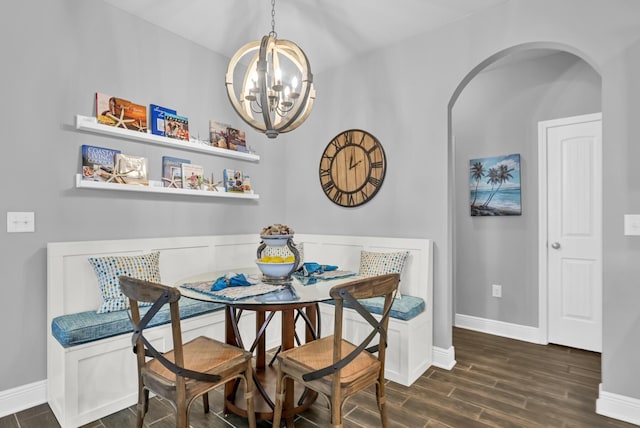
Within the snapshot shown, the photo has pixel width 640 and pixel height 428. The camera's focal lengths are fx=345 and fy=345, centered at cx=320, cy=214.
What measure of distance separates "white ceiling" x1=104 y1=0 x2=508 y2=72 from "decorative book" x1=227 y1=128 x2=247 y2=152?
30.8 inches

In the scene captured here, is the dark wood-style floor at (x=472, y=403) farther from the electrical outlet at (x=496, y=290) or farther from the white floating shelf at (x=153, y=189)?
the white floating shelf at (x=153, y=189)

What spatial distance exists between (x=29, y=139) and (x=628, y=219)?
12.5 ft

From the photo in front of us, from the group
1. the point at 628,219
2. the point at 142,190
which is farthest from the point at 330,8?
the point at 628,219

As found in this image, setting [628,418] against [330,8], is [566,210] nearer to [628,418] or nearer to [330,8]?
[628,418]

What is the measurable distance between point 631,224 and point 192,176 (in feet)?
10.6

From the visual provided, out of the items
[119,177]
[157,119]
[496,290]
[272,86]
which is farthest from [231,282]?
[496,290]

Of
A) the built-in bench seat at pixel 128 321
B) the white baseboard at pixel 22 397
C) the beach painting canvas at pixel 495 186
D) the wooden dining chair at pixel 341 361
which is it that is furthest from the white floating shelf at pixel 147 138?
the beach painting canvas at pixel 495 186

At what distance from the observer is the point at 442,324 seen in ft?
9.36

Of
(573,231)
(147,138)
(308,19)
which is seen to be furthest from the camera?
(573,231)

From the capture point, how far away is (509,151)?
3.56m

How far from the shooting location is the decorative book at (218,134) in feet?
10.8

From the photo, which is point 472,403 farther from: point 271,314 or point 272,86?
point 272,86

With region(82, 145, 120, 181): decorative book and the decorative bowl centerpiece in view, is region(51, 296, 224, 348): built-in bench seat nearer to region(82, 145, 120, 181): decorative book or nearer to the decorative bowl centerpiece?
the decorative bowl centerpiece

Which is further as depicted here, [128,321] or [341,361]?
[128,321]
